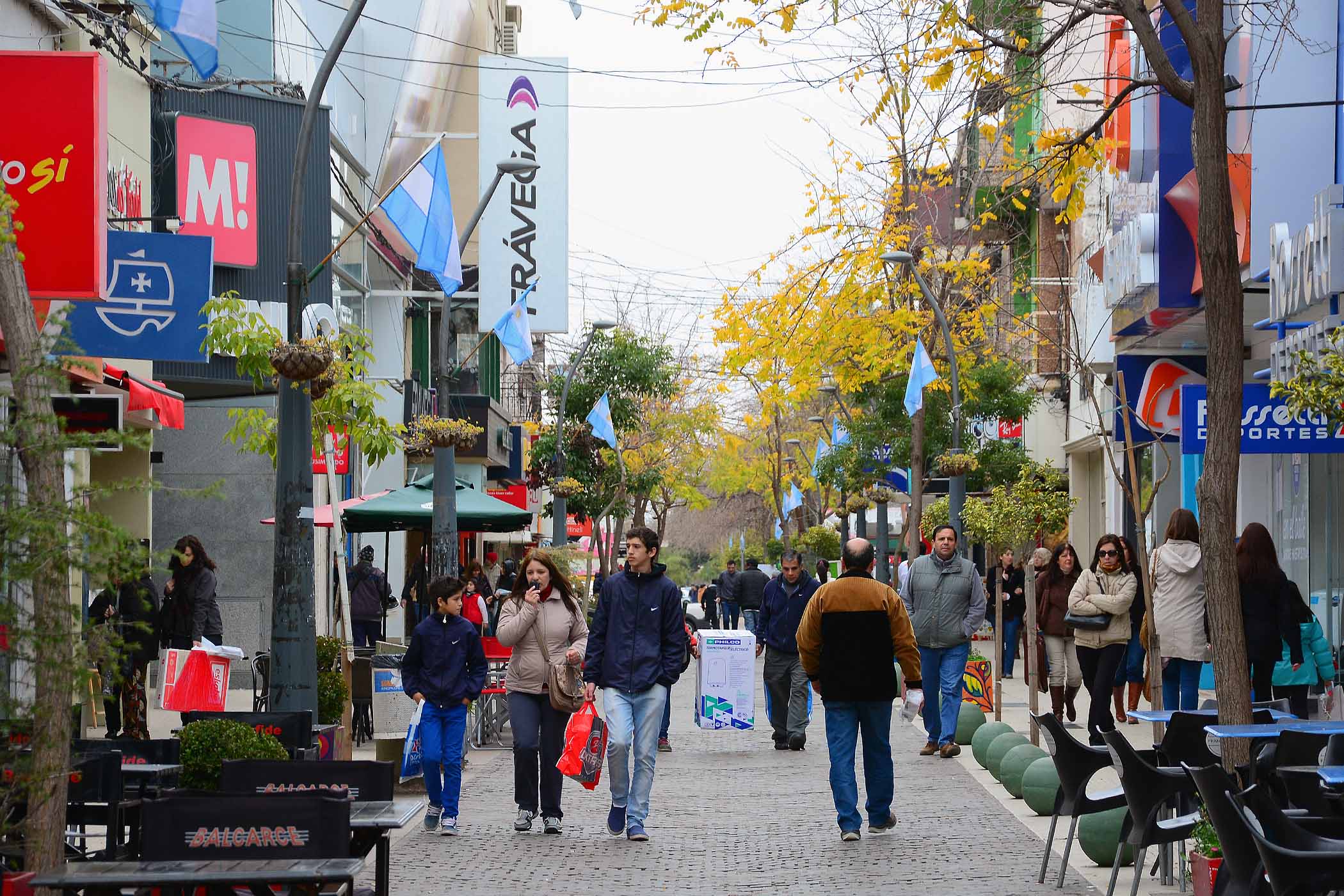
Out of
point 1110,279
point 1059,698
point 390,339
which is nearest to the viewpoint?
point 1059,698

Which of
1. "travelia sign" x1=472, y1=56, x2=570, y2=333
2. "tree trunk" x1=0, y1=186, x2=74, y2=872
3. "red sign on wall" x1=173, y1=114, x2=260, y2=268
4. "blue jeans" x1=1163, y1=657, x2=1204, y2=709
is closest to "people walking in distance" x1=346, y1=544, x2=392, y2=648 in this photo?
"red sign on wall" x1=173, y1=114, x2=260, y2=268

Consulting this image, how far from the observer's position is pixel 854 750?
417 inches

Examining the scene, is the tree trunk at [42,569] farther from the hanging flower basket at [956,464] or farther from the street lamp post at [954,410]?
the hanging flower basket at [956,464]

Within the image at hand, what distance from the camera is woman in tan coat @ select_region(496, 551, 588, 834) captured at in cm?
1102

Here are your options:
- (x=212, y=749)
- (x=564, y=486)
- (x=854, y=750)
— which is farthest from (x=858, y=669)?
(x=564, y=486)

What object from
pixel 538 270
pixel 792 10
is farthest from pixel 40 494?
pixel 538 270

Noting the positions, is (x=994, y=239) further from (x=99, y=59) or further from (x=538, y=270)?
(x=99, y=59)

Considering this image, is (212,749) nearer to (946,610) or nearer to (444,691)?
(444,691)

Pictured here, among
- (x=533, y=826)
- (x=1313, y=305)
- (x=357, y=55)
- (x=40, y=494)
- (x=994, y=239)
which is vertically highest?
(x=357, y=55)

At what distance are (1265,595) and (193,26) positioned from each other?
31.4ft

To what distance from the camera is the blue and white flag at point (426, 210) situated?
15.2m

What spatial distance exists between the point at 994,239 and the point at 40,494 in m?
35.2

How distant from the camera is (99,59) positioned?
A: 33.1 ft

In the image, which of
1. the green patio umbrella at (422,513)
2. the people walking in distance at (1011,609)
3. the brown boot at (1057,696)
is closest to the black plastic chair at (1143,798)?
the brown boot at (1057,696)
